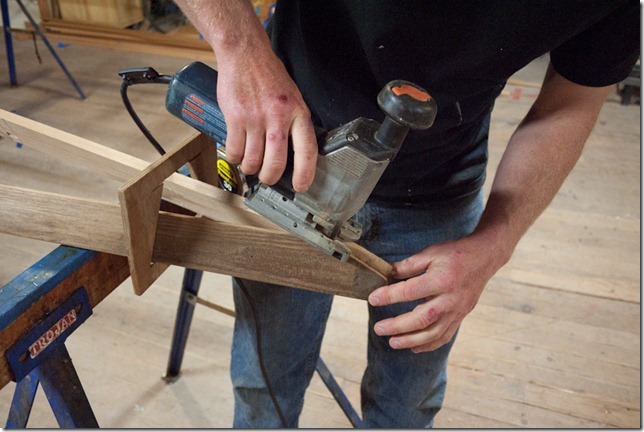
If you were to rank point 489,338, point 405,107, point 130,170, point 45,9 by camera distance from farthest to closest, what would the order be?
1. point 45,9
2. point 489,338
3. point 130,170
4. point 405,107

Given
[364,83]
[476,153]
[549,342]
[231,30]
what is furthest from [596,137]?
[231,30]

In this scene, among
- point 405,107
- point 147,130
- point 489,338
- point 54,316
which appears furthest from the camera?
point 489,338

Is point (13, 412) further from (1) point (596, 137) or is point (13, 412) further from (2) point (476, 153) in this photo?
(1) point (596, 137)

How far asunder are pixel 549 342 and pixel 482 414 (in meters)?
0.36

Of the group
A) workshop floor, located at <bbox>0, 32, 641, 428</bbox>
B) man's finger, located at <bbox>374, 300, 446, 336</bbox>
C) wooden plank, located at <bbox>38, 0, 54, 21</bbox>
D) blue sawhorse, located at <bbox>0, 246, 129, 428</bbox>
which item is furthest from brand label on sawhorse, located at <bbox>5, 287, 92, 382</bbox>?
wooden plank, located at <bbox>38, 0, 54, 21</bbox>

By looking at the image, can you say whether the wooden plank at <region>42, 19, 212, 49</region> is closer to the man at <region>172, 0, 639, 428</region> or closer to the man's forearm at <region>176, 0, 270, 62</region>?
the man at <region>172, 0, 639, 428</region>

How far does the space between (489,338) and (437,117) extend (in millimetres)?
1115

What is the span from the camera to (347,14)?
0.77 meters

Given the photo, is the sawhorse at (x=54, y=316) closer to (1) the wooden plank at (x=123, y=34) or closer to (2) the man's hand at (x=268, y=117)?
(2) the man's hand at (x=268, y=117)

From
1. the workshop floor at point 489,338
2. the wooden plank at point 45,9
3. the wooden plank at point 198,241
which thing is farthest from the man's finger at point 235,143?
the wooden plank at point 45,9

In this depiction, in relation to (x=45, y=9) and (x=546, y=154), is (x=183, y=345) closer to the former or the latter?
(x=546, y=154)

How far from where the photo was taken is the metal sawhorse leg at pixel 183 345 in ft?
4.32

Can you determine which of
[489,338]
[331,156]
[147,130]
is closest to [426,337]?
[331,156]

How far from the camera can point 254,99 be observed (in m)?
0.63
